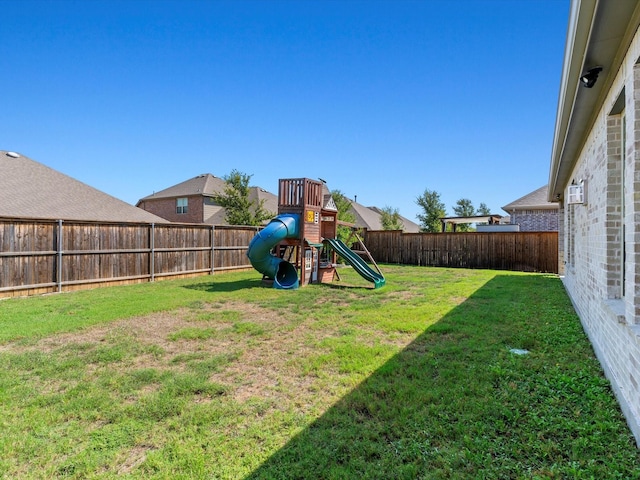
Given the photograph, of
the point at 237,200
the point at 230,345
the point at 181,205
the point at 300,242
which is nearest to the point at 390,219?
the point at 237,200

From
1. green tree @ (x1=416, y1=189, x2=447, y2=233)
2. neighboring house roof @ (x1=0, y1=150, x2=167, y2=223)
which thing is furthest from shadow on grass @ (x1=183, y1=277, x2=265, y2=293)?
green tree @ (x1=416, y1=189, x2=447, y2=233)

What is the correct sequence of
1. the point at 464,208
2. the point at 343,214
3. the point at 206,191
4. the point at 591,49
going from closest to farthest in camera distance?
the point at 591,49, the point at 343,214, the point at 206,191, the point at 464,208

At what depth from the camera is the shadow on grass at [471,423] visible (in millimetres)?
2012

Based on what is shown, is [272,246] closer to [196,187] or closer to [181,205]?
[196,187]

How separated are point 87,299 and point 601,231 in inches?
357

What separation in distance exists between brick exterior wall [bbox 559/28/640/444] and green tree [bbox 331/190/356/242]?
12.0 metres

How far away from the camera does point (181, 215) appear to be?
25188 mm

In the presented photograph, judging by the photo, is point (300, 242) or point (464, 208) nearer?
point (300, 242)

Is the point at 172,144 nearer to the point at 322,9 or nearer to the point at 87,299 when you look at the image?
the point at 322,9

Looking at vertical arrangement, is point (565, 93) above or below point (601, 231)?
above

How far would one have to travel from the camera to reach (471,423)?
8.12 feet

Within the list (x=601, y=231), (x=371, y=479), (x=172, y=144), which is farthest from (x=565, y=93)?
(x=172, y=144)

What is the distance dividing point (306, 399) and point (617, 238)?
3.29m

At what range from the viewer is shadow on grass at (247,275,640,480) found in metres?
2.01
